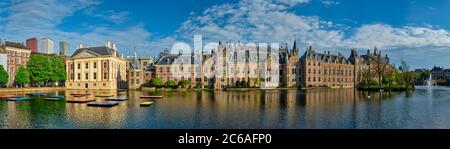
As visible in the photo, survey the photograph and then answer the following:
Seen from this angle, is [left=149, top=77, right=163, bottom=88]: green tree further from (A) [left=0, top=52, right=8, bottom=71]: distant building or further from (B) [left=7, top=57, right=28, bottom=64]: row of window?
(B) [left=7, top=57, right=28, bottom=64]: row of window

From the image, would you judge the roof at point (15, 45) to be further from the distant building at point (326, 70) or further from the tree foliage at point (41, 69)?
the distant building at point (326, 70)

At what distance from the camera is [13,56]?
79.4m

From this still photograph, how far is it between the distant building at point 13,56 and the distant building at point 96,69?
13.0 metres

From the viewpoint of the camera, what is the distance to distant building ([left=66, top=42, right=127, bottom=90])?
77.2m

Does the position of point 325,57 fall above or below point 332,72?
above

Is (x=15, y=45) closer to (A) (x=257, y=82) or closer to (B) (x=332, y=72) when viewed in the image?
(A) (x=257, y=82)

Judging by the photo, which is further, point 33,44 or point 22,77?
point 33,44

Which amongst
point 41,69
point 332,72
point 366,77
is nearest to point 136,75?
point 41,69

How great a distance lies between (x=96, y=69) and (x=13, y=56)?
23543mm
